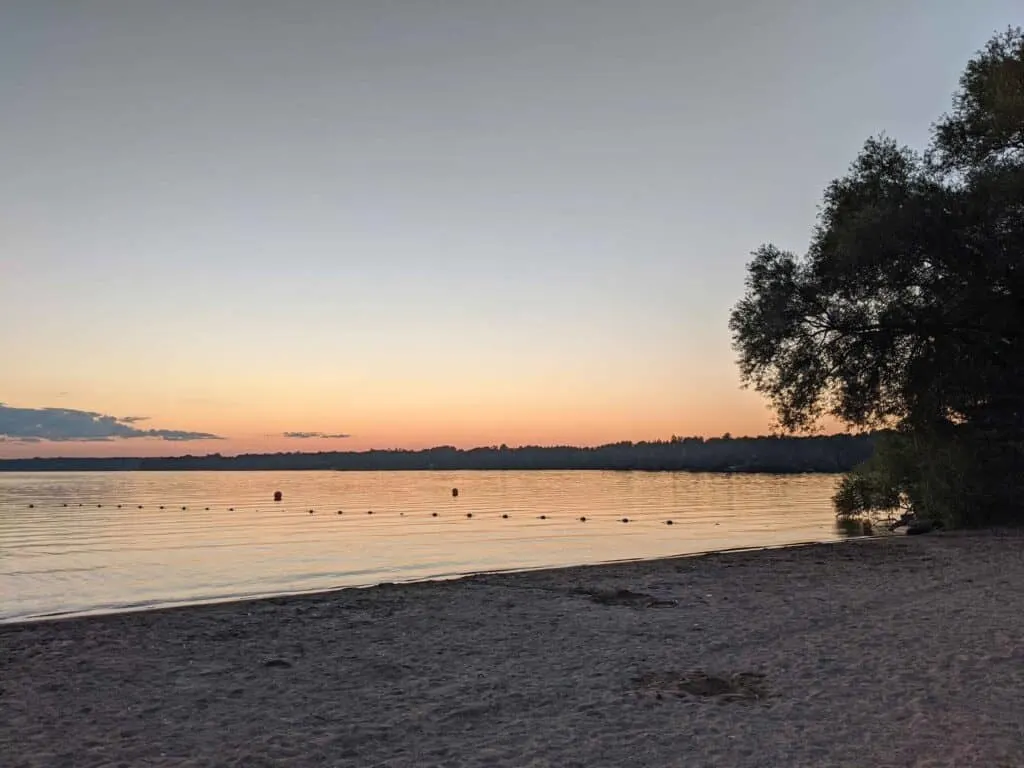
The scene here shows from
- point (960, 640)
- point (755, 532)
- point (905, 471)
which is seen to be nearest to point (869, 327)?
point (905, 471)

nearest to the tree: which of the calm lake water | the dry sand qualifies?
the calm lake water

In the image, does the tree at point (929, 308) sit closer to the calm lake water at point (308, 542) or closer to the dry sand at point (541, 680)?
the calm lake water at point (308, 542)

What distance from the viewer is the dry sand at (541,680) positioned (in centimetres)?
694

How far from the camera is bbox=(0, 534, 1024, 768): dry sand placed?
6.94 metres

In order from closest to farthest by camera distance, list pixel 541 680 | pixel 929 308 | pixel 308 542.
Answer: pixel 541 680, pixel 929 308, pixel 308 542

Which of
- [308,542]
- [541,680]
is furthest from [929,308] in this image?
[308,542]

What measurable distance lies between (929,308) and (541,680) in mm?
21906

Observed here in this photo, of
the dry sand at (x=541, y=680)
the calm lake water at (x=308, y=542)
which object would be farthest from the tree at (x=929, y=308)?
the dry sand at (x=541, y=680)

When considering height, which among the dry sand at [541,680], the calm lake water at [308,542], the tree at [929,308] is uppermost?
the tree at [929,308]

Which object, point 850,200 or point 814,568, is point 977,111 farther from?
point 814,568

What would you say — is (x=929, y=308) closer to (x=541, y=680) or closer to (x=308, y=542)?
(x=541, y=680)

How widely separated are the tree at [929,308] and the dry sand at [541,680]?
12.1 metres

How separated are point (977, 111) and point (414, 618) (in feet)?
81.0

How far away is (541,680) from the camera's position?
9.34 m
